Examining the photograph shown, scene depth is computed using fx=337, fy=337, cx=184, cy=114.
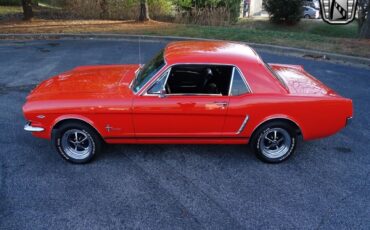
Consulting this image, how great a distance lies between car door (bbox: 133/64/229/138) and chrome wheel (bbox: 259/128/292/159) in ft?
2.07

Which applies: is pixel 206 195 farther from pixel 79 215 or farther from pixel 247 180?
pixel 79 215

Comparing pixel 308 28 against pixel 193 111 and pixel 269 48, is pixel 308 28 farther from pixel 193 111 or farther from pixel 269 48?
pixel 193 111

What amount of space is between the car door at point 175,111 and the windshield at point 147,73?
13cm

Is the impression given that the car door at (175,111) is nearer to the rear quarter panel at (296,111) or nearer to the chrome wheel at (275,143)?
the rear quarter panel at (296,111)

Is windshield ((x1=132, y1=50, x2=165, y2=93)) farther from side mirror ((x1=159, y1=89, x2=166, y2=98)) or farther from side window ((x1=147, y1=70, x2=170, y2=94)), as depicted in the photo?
side mirror ((x1=159, y1=89, x2=166, y2=98))

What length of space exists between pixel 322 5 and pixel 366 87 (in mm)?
10315

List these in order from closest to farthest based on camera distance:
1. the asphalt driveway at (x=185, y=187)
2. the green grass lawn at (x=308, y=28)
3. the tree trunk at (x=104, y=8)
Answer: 1. the asphalt driveway at (x=185, y=187)
2. the tree trunk at (x=104, y=8)
3. the green grass lawn at (x=308, y=28)

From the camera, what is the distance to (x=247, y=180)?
4.05 meters

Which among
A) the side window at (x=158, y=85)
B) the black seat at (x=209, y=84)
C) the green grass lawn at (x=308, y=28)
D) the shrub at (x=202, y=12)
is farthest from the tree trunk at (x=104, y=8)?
the side window at (x=158, y=85)

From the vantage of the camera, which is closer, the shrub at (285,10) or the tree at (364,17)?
the tree at (364,17)

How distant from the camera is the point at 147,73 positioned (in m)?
4.36

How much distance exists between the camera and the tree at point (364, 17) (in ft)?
41.6

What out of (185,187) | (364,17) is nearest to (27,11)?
(185,187)

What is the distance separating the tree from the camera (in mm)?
12672
